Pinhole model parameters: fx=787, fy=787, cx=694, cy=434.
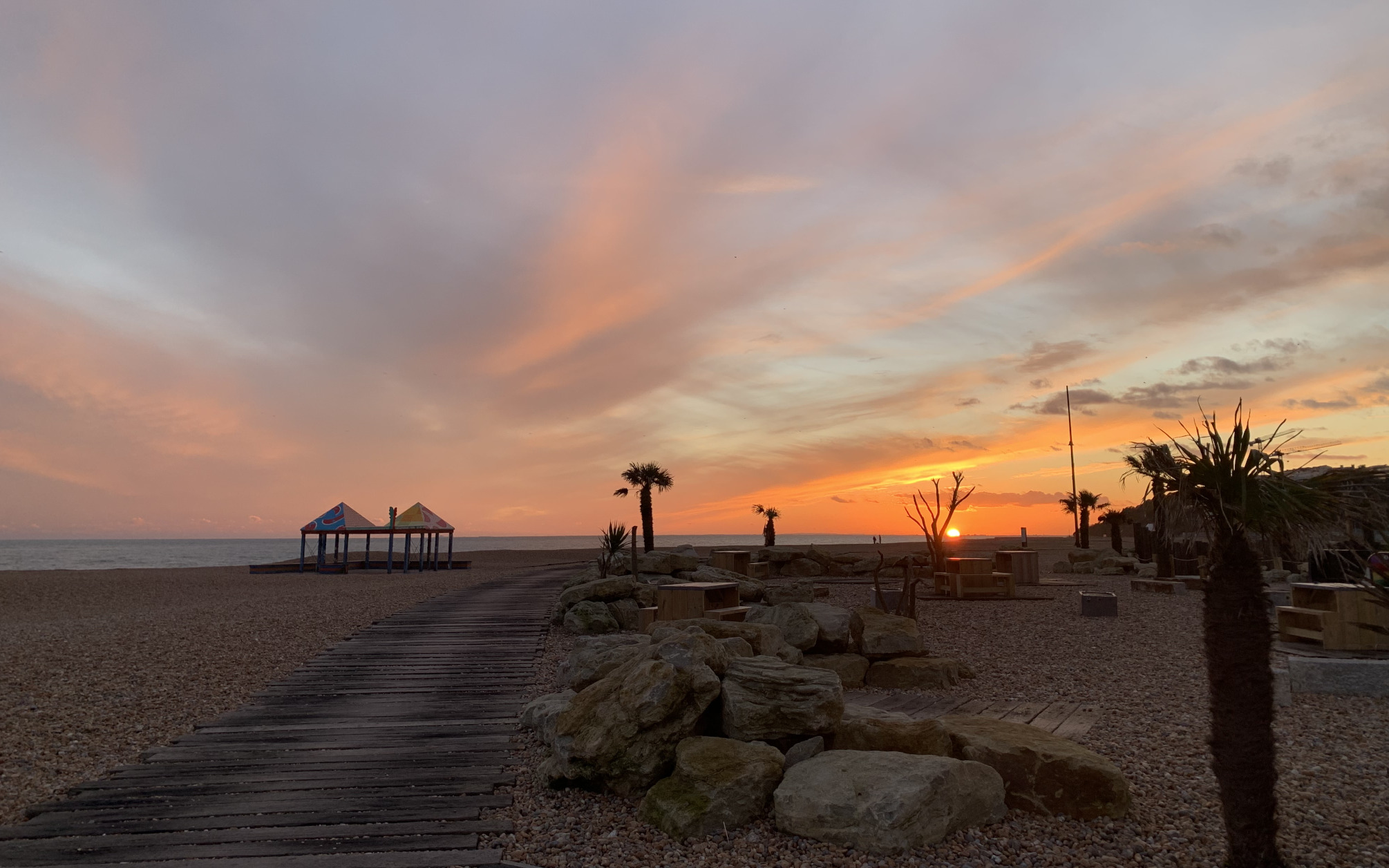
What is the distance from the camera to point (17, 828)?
5582mm

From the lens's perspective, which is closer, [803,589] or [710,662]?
[710,662]

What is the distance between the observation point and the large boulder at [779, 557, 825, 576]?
30062 millimetres

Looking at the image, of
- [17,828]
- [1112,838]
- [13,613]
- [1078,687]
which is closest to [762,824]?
[1112,838]

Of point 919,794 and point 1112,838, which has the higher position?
point 919,794

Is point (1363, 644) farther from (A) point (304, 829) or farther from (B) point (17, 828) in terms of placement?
(B) point (17, 828)

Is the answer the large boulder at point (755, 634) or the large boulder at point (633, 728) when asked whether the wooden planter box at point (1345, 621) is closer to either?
the large boulder at point (755, 634)

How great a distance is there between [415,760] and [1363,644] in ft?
42.0

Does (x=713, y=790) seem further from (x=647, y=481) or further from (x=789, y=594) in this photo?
(x=647, y=481)

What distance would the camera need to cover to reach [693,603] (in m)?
13.9

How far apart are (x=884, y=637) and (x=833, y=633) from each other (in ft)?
2.32

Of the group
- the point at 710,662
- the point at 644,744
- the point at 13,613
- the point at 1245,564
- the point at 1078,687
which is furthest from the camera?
the point at 13,613

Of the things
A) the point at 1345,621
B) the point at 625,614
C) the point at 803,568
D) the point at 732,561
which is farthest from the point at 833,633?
the point at 803,568

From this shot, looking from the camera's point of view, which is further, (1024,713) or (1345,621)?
(1345,621)

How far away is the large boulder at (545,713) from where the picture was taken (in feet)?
24.3
